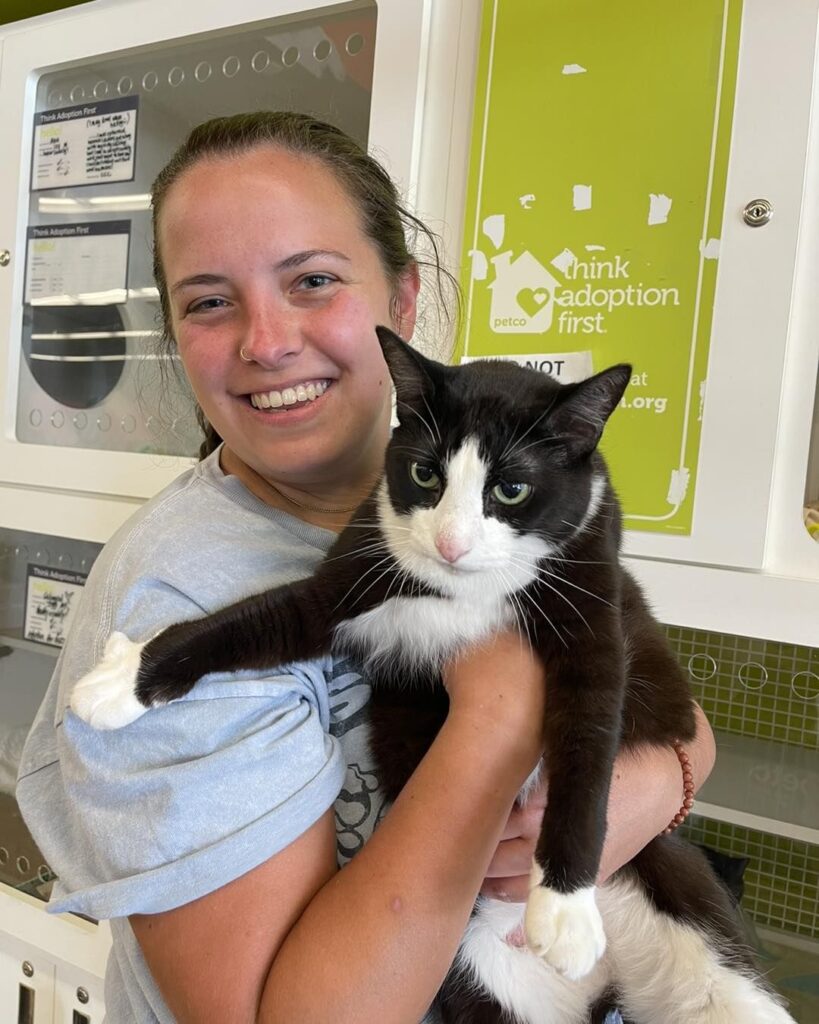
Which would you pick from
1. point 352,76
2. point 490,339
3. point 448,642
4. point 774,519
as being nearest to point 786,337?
point 774,519

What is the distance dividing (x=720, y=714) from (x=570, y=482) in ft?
2.78

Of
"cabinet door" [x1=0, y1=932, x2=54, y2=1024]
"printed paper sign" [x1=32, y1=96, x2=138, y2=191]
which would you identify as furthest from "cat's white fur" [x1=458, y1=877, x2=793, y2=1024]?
"printed paper sign" [x1=32, y1=96, x2=138, y2=191]

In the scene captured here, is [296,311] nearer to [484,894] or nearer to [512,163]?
[512,163]

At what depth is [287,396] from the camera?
37.5 inches

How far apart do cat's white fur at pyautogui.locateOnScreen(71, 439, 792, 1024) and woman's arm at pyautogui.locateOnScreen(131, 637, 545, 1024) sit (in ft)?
0.51

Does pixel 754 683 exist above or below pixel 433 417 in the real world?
below

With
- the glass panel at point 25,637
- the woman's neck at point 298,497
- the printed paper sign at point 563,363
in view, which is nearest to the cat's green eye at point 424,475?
the woman's neck at point 298,497

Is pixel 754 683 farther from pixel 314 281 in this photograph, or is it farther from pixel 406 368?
pixel 314 281

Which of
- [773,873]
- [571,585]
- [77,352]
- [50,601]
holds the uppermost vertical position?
→ [77,352]

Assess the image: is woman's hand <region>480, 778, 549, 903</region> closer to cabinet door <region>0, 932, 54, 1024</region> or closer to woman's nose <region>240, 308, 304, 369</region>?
woman's nose <region>240, 308, 304, 369</region>

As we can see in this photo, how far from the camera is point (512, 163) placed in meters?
1.26

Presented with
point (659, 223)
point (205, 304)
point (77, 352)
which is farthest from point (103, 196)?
point (659, 223)

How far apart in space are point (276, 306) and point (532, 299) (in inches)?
20.8

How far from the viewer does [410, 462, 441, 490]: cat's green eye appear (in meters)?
0.84
